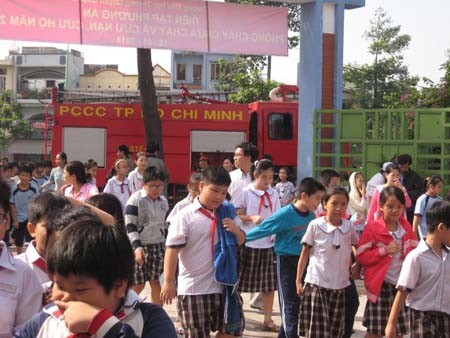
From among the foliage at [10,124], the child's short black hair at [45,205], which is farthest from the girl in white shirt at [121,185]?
the foliage at [10,124]

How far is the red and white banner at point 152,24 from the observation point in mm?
11086

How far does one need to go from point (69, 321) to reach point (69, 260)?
157 mm

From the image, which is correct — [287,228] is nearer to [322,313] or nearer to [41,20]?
[322,313]

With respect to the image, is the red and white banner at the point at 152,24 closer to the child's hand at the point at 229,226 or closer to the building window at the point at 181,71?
the child's hand at the point at 229,226

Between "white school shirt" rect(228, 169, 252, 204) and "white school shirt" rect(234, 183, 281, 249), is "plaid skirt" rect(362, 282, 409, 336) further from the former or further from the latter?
"white school shirt" rect(228, 169, 252, 204)

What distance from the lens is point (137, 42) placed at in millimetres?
11609

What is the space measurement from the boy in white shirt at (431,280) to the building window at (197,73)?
49822 millimetres

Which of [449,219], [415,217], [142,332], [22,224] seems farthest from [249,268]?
[142,332]

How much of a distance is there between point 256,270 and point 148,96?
27.0 feet

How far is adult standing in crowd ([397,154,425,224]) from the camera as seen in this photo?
10.0 meters

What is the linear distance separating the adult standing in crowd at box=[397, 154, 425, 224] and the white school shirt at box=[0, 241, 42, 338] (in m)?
7.68

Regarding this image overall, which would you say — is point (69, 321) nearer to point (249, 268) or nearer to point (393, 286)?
point (393, 286)

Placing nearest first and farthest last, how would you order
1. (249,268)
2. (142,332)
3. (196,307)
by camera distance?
(142,332)
(196,307)
(249,268)

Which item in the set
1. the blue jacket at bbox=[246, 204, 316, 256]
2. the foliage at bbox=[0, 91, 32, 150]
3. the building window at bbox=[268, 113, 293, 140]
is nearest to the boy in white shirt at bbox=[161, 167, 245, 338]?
the blue jacket at bbox=[246, 204, 316, 256]
